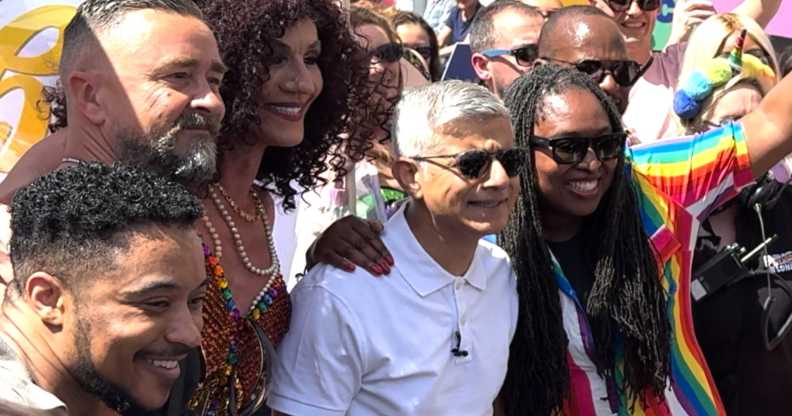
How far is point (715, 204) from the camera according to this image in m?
3.52

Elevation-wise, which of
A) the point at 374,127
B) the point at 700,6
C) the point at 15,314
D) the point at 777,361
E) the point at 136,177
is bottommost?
the point at 777,361

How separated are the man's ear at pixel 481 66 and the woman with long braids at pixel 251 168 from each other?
4.42 ft

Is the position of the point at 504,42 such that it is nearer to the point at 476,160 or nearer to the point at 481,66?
the point at 481,66

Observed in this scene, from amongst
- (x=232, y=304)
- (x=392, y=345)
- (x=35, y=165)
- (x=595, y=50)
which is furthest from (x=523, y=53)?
(x=35, y=165)

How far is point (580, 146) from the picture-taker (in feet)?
10.4

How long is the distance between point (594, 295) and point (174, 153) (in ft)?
3.92

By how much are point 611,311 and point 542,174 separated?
397 millimetres

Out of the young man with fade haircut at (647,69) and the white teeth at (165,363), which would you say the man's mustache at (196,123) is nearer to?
the white teeth at (165,363)

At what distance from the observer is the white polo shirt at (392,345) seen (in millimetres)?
2881

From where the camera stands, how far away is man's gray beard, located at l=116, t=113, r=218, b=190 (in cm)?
256

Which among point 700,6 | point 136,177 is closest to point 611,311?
point 136,177

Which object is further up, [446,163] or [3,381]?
[3,381]

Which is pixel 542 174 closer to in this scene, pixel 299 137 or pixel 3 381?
pixel 299 137

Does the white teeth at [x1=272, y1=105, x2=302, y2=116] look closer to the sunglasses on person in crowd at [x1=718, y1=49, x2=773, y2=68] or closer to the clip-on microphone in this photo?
the clip-on microphone
